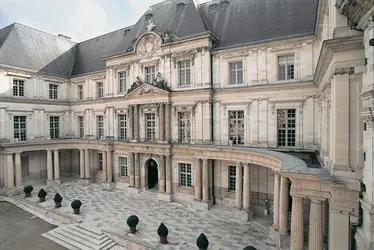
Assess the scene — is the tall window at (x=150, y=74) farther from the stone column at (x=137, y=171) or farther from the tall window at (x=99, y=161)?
the tall window at (x=99, y=161)

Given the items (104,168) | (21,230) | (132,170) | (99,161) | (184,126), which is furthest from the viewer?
(99,161)

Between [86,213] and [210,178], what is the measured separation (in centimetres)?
1071

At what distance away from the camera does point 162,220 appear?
16656 mm

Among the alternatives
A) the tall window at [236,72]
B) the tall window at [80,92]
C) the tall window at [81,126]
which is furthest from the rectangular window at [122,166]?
the tall window at [236,72]

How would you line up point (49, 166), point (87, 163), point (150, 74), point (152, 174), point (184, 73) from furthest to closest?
1. point (87, 163)
2. point (49, 166)
3. point (152, 174)
4. point (150, 74)
5. point (184, 73)

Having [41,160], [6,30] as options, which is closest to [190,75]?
[41,160]

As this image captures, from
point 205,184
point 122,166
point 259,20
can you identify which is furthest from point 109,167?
point 259,20

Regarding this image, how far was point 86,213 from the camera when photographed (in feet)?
59.0

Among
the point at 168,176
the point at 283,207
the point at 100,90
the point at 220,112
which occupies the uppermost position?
the point at 100,90

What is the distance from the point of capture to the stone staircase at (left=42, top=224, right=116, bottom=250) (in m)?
13.8

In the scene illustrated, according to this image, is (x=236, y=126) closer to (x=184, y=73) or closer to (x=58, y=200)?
(x=184, y=73)

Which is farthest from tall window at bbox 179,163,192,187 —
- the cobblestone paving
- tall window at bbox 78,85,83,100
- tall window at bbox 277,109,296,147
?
tall window at bbox 78,85,83,100

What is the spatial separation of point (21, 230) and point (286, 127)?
21.1 meters

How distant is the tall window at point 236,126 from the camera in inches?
709
